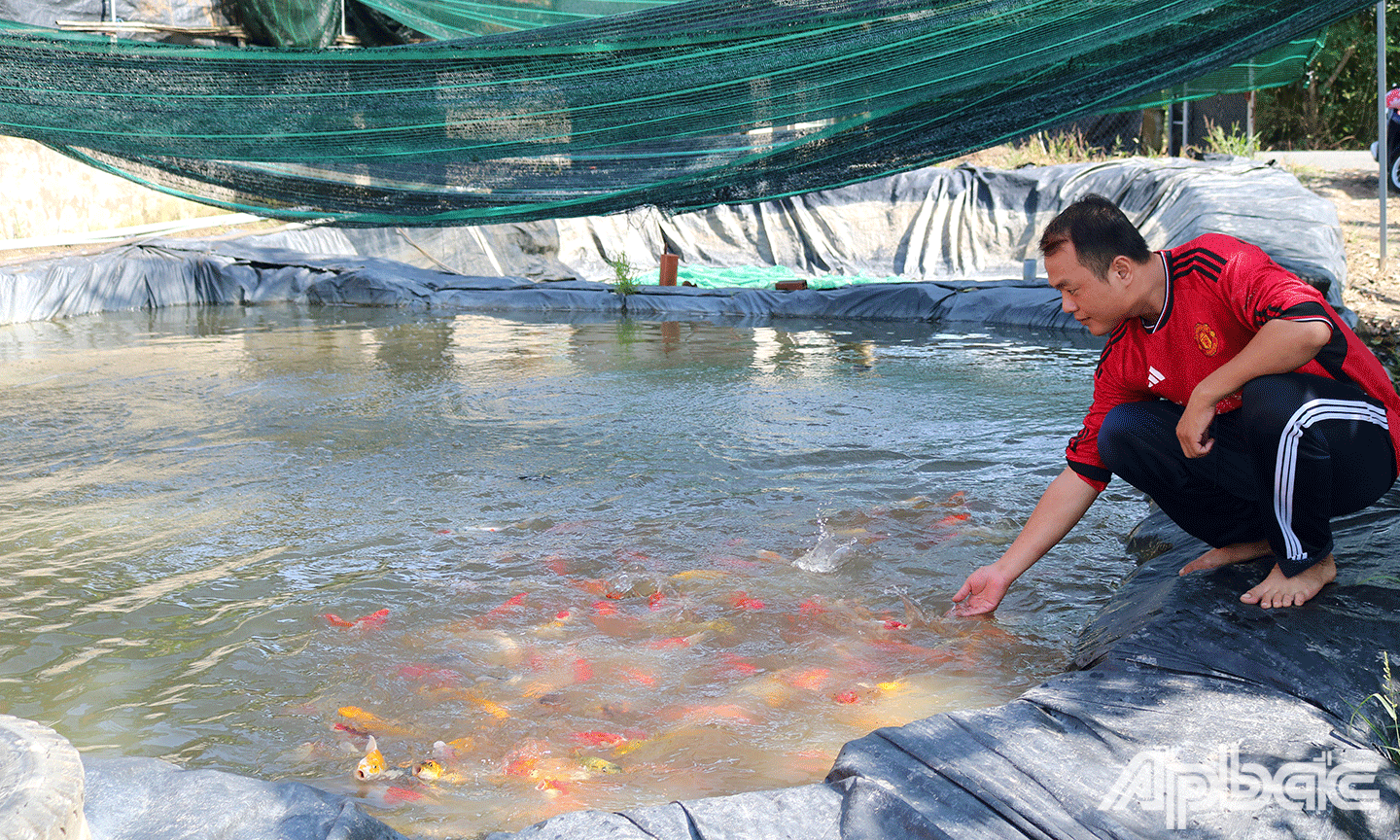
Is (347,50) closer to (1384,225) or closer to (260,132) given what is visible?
(260,132)

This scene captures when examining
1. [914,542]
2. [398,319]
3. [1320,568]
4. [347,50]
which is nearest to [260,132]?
[347,50]

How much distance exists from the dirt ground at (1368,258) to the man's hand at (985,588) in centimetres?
351

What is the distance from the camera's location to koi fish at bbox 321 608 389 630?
2.38 meters

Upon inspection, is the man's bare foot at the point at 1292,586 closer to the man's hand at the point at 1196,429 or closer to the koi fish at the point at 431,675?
the man's hand at the point at 1196,429

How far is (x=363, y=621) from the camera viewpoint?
7.88 ft

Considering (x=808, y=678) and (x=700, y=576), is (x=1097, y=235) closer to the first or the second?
(x=808, y=678)

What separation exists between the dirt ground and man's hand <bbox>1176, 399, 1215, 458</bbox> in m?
3.57

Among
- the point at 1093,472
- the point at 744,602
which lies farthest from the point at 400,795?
the point at 1093,472

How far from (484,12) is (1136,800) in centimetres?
707

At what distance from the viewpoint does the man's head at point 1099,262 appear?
1.81m

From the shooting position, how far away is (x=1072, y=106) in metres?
3.50

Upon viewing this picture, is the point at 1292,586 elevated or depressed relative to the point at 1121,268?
depressed

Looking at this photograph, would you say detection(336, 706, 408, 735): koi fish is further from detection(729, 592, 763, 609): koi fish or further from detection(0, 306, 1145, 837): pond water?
detection(729, 592, 763, 609): koi fish

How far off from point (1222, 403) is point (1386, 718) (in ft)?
2.05
